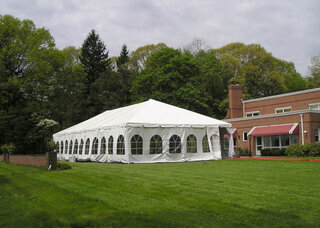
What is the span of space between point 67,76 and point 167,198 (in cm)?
4182

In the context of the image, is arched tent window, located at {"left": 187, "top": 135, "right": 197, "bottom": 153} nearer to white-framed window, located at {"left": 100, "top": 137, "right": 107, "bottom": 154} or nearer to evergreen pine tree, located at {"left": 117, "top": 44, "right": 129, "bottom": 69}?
white-framed window, located at {"left": 100, "top": 137, "right": 107, "bottom": 154}

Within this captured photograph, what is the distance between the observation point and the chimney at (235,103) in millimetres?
37938

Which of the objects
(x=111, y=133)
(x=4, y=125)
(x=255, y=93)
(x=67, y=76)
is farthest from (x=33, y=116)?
(x=255, y=93)

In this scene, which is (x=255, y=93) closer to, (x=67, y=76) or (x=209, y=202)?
(x=67, y=76)

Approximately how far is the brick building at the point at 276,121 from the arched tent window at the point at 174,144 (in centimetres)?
1040

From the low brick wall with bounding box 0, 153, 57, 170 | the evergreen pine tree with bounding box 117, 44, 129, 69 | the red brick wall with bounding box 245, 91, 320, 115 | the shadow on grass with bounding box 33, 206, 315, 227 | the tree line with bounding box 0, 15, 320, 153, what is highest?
the evergreen pine tree with bounding box 117, 44, 129, 69

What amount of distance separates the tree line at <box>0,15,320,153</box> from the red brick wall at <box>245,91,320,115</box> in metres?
5.96

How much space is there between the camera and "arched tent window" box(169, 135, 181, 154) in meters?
20.8

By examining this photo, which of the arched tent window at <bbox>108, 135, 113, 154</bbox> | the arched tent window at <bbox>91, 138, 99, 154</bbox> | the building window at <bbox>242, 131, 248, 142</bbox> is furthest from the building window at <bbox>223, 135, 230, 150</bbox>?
the arched tent window at <bbox>91, 138, 99, 154</bbox>

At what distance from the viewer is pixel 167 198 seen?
6848 mm

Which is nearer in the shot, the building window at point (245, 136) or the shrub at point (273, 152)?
the shrub at point (273, 152)

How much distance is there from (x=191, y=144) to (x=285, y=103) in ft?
55.1

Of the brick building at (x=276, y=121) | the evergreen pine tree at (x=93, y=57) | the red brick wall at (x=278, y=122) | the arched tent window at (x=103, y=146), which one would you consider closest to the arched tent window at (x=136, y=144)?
the arched tent window at (x=103, y=146)

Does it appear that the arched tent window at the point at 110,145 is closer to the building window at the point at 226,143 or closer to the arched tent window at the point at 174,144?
the arched tent window at the point at 174,144
